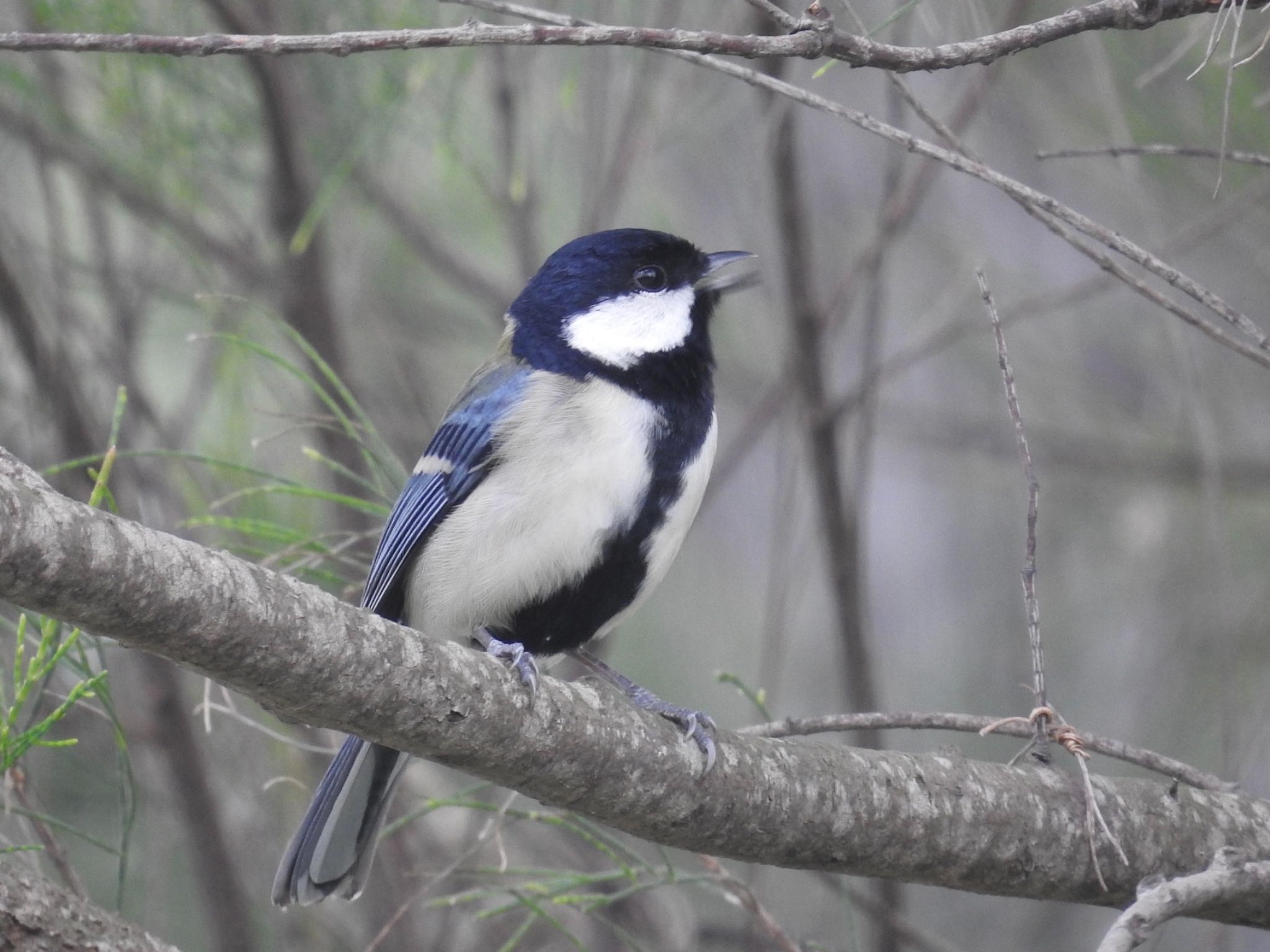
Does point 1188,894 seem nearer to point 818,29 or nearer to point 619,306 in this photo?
point 818,29

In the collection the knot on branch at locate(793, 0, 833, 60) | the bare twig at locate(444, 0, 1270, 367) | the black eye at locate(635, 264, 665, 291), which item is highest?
the knot on branch at locate(793, 0, 833, 60)

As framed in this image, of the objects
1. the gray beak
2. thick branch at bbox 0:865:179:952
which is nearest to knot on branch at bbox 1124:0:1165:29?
the gray beak

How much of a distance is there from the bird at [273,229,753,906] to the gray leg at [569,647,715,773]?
1 cm

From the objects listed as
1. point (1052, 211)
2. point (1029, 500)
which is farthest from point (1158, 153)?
point (1029, 500)

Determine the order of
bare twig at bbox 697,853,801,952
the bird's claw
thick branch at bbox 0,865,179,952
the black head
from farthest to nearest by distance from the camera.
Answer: the black head → bare twig at bbox 697,853,801,952 → the bird's claw → thick branch at bbox 0,865,179,952

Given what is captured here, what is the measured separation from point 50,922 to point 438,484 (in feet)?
3.82

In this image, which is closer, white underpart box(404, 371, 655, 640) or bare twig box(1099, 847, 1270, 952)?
bare twig box(1099, 847, 1270, 952)

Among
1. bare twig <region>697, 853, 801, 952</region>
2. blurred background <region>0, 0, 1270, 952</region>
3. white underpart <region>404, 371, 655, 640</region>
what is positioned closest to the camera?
bare twig <region>697, 853, 801, 952</region>

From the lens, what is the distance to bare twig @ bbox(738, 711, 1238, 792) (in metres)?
1.89

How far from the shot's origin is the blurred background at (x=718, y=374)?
11.1ft

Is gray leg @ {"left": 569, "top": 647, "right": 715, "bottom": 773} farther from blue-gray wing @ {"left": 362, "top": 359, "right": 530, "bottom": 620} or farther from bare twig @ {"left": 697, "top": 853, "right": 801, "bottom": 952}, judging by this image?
blue-gray wing @ {"left": 362, "top": 359, "right": 530, "bottom": 620}

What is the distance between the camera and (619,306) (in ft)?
9.50

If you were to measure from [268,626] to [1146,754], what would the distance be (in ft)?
3.86

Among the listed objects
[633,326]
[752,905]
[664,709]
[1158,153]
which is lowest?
[752,905]
